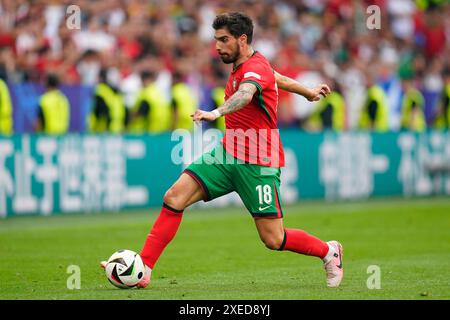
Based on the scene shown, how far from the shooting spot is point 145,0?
872 inches

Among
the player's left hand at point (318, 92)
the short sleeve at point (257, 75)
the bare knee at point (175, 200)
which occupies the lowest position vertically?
the bare knee at point (175, 200)

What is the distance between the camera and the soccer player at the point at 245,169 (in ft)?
29.4

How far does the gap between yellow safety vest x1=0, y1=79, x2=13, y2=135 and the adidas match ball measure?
8539mm

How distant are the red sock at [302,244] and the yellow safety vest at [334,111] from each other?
40.8ft

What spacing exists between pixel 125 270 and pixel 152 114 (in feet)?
35.1

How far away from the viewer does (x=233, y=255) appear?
11945 mm

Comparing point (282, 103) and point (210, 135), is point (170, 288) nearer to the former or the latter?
point (210, 135)

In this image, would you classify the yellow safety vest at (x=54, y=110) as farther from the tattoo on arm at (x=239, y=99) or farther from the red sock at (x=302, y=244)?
the tattoo on arm at (x=239, y=99)

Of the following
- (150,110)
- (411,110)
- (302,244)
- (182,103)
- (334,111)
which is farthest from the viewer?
(411,110)

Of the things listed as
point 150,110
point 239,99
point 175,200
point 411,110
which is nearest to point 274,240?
point 175,200

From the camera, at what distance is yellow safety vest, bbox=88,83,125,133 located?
1839 cm

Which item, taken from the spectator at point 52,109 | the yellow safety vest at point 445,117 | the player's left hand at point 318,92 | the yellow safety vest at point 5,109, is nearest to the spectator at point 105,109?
the spectator at point 52,109

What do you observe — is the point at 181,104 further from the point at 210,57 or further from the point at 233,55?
the point at 233,55

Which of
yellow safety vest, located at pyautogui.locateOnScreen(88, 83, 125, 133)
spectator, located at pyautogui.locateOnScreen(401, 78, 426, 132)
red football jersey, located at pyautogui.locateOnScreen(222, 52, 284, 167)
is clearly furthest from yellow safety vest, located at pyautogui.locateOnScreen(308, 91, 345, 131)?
red football jersey, located at pyautogui.locateOnScreen(222, 52, 284, 167)
